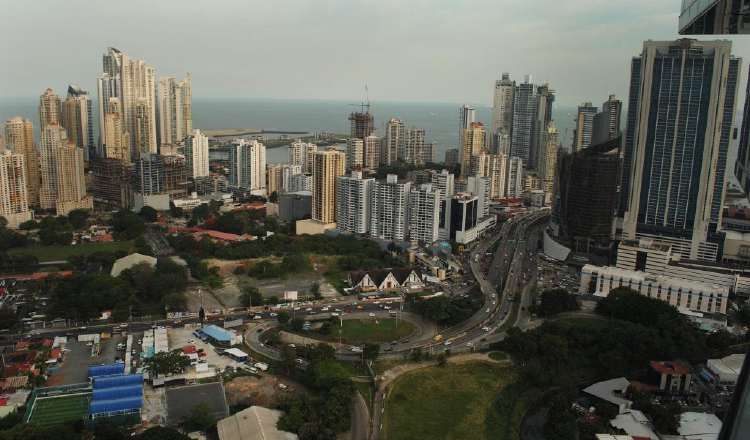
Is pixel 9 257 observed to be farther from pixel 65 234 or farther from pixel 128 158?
pixel 128 158

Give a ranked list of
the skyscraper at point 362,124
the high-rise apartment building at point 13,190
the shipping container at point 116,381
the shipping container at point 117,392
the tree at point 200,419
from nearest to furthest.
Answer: the tree at point 200,419, the shipping container at point 117,392, the shipping container at point 116,381, the high-rise apartment building at point 13,190, the skyscraper at point 362,124

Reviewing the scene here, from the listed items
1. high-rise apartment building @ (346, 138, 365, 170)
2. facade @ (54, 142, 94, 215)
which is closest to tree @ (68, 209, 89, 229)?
facade @ (54, 142, 94, 215)

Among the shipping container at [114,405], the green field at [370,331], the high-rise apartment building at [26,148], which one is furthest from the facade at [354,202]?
the high-rise apartment building at [26,148]

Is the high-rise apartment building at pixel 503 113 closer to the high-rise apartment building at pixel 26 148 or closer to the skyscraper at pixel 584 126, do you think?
the skyscraper at pixel 584 126

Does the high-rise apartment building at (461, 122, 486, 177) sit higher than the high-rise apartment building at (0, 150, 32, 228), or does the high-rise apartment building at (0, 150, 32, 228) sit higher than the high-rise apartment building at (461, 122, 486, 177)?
the high-rise apartment building at (461, 122, 486, 177)

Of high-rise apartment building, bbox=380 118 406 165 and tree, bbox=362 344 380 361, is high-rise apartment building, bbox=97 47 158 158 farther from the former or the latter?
tree, bbox=362 344 380 361
